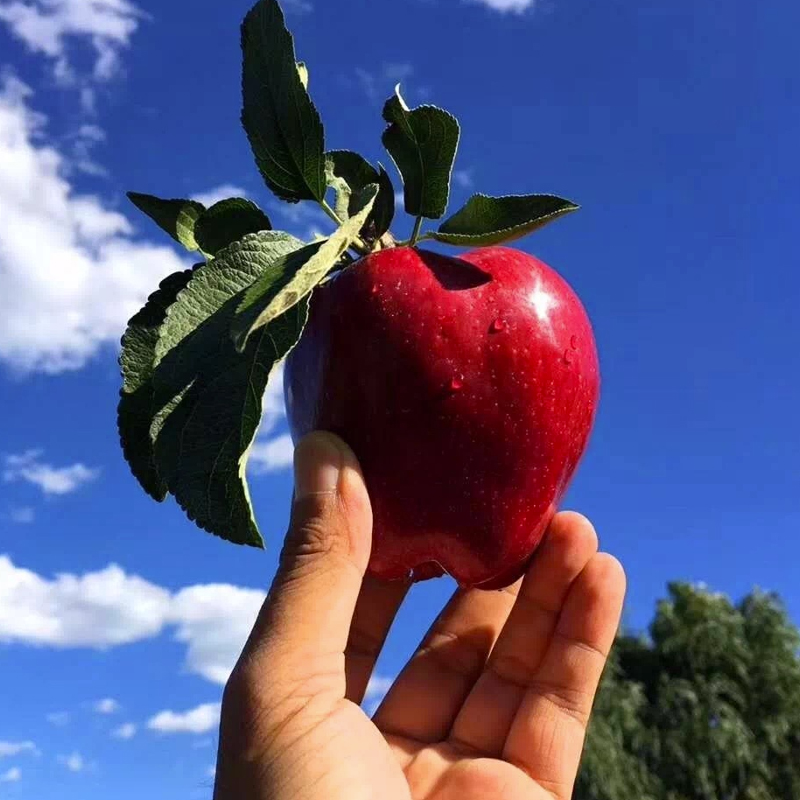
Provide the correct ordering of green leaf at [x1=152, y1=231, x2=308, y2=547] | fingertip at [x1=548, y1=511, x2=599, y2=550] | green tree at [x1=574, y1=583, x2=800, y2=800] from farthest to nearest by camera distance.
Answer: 1. green tree at [x1=574, y1=583, x2=800, y2=800]
2. fingertip at [x1=548, y1=511, x2=599, y2=550]
3. green leaf at [x1=152, y1=231, x2=308, y2=547]

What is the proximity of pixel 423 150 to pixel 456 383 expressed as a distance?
0.28 meters

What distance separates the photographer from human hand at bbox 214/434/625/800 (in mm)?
1130

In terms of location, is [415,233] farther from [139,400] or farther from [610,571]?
[610,571]

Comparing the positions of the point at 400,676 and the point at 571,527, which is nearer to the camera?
the point at 571,527

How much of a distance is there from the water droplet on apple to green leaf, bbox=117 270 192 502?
0.33 meters

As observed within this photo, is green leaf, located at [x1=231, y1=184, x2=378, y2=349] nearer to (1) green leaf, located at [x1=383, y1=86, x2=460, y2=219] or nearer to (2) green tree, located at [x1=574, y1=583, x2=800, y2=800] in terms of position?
(1) green leaf, located at [x1=383, y1=86, x2=460, y2=219]

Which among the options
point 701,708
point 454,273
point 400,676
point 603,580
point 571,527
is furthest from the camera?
point 701,708

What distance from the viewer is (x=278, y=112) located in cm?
115

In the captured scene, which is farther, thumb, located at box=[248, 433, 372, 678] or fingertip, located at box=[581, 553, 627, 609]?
fingertip, located at box=[581, 553, 627, 609]

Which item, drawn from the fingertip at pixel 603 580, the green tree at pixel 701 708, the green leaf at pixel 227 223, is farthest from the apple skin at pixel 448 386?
the green tree at pixel 701 708

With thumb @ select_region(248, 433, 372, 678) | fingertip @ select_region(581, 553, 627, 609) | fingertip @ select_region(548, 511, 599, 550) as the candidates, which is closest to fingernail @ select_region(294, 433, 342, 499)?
thumb @ select_region(248, 433, 372, 678)

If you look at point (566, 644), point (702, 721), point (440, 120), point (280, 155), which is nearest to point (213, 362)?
point (280, 155)

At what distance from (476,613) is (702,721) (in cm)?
1433

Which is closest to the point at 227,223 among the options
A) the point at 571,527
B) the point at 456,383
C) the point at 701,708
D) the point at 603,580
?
the point at 456,383
